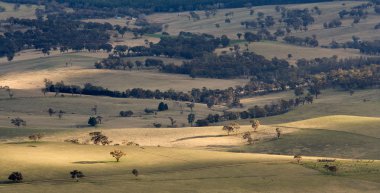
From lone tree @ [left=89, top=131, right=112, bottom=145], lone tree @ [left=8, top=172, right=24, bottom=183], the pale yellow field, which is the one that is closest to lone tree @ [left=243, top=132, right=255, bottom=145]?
the pale yellow field

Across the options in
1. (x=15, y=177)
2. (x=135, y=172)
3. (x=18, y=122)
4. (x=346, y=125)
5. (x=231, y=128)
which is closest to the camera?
(x=15, y=177)

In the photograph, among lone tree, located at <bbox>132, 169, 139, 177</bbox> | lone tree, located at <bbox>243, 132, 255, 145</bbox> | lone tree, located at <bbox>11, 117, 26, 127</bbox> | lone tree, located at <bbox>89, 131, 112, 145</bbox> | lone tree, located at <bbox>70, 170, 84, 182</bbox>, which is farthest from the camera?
lone tree, located at <bbox>11, 117, 26, 127</bbox>

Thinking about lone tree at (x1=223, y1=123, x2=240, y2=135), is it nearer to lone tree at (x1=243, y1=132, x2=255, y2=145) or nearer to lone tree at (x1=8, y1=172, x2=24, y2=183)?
lone tree at (x1=243, y1=132, x2=255, y2=145)

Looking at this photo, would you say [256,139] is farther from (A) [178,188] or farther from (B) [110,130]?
(A) [178,188]

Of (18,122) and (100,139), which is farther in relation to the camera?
(18,122)

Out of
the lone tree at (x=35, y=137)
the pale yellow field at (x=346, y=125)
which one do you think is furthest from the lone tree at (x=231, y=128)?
the lone tree at (x=35, y=137)

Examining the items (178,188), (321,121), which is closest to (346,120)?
(321,121)

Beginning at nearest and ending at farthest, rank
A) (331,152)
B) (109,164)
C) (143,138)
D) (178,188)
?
1. (178,188)
2. (109,164)
3. (331,152)
4. (143,138)

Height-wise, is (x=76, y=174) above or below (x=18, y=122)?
above

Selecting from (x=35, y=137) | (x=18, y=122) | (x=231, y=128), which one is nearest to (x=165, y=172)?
(x=35, y=137)

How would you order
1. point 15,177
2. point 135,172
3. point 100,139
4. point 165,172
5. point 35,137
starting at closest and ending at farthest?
point 15,177 < point 135,172 < point 165,172 < point 100,139 < point 35,137

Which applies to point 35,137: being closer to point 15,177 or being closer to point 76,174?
Answer: point 76,174
